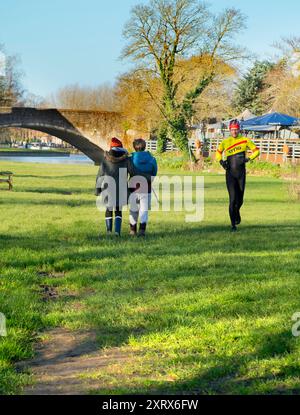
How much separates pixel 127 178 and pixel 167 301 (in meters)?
5.41

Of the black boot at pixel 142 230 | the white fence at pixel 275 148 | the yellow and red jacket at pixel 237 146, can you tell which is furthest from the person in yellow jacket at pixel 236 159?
the white fence at pixel 275 148

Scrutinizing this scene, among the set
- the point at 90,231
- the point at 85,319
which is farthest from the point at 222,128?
the point at 85,319

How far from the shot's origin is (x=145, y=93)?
50969mm

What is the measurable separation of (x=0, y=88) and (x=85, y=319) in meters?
60.6

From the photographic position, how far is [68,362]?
183 inches

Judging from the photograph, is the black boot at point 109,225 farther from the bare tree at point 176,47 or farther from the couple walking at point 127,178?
the bare tree at point 176,47

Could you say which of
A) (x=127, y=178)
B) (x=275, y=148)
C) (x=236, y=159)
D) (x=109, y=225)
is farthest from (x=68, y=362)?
(x=275, y=148)

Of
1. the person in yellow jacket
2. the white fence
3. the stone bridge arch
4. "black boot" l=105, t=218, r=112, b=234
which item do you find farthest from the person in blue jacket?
the stone bridge arch

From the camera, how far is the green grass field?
4234 mm

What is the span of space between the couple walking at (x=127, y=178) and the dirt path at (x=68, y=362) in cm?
592

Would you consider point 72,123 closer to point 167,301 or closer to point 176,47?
point 176,47

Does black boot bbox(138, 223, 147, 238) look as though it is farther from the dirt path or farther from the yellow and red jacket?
the dirt path

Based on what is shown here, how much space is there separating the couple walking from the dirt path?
5.92 metres

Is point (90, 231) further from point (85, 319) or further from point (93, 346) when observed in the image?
point (93, 346)
